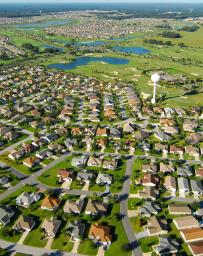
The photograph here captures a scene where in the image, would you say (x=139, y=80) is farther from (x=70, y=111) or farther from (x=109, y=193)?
(x=109, y=193)

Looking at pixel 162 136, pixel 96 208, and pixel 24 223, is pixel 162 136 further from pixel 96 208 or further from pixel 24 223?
pixel 24 223

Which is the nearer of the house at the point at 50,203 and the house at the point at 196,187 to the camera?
the house at the point at 50,203

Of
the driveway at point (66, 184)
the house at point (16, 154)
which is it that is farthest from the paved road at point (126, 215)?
the house at point (16, 154)

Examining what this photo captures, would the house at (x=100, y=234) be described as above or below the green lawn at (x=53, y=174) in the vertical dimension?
below

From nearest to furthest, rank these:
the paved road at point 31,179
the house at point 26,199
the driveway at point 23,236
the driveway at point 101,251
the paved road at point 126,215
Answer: the driveway at point 101,251, the paved road at point 126,215, the driveway at point 23,236, the house at point 26,199, the paved road at point 31,179

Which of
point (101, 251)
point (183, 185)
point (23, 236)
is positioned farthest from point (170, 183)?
point (23, 236)

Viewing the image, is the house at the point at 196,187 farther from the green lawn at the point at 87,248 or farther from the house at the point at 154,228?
the green lawn at the point at 87,248
